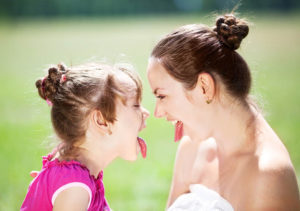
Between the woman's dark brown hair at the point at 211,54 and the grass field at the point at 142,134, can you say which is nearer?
the woman's dark brown hair at the point at 211,54

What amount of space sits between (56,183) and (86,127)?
0.42 m

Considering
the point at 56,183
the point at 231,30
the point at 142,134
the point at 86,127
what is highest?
the point at 231,30

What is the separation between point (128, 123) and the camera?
3.05 meters

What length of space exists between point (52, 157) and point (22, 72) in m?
15.7

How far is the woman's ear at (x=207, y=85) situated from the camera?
2969 millimetres

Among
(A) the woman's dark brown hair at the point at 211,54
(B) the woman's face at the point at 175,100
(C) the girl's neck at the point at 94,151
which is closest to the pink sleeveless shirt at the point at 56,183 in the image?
(C) the girl's neck at the point at 94,151

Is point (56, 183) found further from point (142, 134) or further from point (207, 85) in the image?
point (142, 134)

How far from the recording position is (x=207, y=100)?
3.05 m

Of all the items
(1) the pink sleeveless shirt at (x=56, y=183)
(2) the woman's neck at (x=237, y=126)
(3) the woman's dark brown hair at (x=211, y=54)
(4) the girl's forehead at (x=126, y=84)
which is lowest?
(1) the pink sleeveless shirt at (x=56, y=183)

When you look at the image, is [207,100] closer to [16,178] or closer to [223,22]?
[223,22]

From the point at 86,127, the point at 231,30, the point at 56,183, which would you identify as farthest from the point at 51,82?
the point at 231,30

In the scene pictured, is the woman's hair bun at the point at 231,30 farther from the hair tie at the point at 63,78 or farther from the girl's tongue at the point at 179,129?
the hair tie at the point at 63,78

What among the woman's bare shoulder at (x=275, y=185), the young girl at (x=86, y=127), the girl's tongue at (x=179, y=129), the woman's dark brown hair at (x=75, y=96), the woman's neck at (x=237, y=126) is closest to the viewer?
the woman's bare shoulder at (x=275, y=185)

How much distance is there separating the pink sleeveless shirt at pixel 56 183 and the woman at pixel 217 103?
660 millimetres
